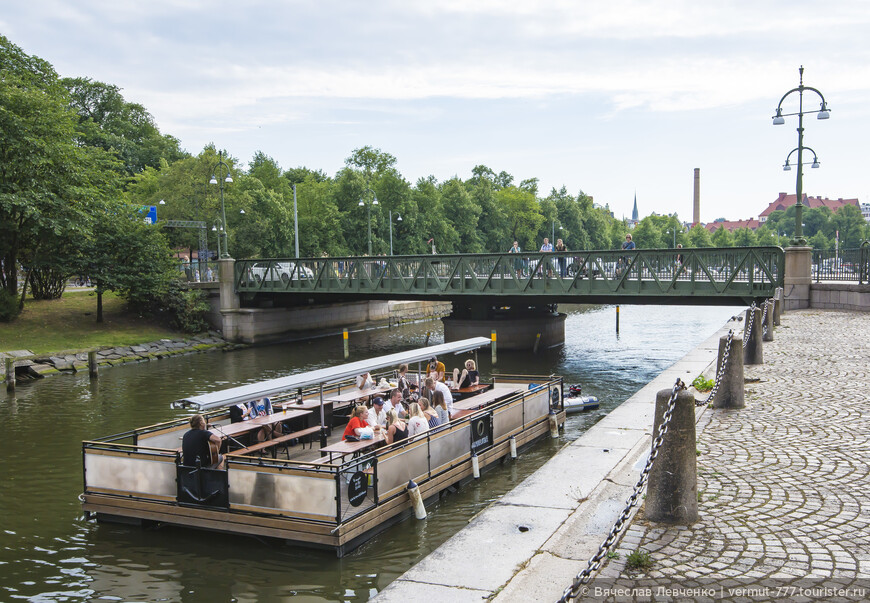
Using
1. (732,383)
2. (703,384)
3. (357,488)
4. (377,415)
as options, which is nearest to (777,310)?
(703,384)

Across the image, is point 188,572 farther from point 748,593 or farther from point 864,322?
point 864,322

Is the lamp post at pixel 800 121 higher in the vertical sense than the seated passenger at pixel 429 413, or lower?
higher

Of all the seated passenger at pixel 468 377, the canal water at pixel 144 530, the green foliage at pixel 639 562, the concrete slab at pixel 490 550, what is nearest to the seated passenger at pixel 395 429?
the canal water at pixel 144 530

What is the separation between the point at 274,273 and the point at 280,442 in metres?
36.4

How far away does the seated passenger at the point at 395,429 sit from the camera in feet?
44.8

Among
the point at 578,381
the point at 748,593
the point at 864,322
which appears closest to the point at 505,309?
the point at 578,381

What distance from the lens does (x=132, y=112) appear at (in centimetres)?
9494

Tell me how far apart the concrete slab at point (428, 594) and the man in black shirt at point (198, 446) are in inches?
231

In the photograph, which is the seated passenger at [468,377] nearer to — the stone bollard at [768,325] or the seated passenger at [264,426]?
the seated passenger at [264,426]

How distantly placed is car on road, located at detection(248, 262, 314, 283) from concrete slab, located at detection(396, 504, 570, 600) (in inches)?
1508

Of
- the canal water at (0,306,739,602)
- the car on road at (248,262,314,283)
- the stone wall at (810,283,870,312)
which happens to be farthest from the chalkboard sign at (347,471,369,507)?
the car on road at (248,262,314,283)

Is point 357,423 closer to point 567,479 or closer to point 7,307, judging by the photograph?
point 567,479

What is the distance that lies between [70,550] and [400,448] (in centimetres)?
603

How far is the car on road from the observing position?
4684 cm
